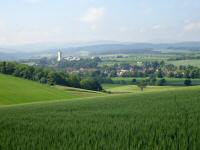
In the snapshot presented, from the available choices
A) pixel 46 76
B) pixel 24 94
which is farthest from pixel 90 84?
pixel 24 94

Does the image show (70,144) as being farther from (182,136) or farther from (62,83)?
(62,83)

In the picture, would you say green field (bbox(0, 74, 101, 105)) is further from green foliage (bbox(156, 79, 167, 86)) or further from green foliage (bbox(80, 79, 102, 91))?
green foliage (bbox(156, 79, 167, 86))

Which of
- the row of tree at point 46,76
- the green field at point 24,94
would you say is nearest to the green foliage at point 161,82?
the row of tree at point 46,76

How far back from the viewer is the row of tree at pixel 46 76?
10206 centimetres

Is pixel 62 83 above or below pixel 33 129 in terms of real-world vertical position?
below

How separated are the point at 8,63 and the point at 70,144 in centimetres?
10195

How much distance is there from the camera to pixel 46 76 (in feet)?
335

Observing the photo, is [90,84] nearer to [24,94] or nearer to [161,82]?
[161,82]

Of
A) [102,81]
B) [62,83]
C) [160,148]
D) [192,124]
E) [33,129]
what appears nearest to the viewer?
[160,148]

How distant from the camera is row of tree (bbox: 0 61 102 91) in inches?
4018

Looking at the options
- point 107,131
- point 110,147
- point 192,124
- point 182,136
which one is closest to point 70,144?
point 110,147

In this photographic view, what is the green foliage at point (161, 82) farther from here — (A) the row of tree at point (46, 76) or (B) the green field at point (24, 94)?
(B) the green field at point (24, 94)

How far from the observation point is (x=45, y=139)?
1028cm

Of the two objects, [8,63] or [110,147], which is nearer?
[110,147]
